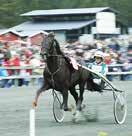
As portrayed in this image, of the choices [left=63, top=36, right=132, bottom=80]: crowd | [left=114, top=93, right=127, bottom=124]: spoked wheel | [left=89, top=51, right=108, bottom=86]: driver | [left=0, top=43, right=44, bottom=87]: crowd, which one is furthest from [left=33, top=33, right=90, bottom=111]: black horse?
[left=63, top=36, right=132, bottom=80]: crowd

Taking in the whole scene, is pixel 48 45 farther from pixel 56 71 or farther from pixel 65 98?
pixel 65 98

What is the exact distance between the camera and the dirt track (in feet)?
37.6

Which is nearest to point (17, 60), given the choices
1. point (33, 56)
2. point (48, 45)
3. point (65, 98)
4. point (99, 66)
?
point (33, 56)

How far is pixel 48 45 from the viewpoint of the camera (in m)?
12.2

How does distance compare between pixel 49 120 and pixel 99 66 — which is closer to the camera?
pixel 99 66

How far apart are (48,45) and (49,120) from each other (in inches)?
78.9

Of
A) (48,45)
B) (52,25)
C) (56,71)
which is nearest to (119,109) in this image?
(56,71)

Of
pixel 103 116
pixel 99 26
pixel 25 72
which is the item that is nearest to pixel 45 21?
pixel 99 26

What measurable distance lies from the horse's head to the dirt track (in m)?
1.40

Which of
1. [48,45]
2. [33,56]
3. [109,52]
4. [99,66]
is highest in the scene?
[48,45]

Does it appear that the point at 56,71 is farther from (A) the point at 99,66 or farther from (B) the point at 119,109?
(B) the point at 119,109

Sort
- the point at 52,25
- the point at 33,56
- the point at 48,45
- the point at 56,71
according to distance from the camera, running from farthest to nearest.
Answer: the point at 52,25 < the point at 33,56 < the point at 56,71 < the point at 48,45

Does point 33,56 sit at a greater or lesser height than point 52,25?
greater

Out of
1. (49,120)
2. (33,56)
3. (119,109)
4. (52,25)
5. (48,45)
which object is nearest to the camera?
(48,45)
